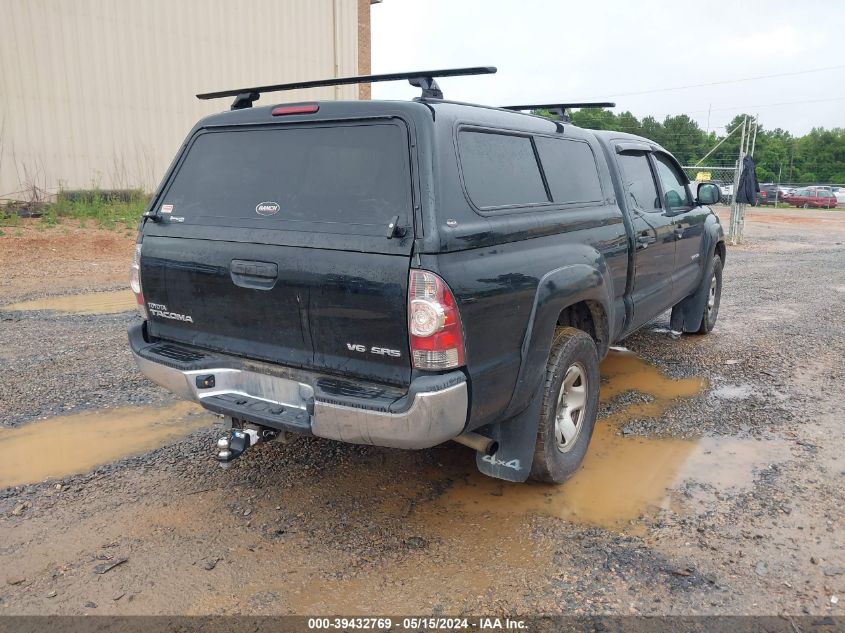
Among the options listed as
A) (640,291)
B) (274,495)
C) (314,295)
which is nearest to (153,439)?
(274,495)

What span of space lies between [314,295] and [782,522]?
2.64 meters

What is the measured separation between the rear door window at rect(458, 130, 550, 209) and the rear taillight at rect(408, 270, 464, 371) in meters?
0.56

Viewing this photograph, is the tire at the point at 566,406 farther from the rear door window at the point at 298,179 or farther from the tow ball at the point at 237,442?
the tow ball at the point at 237,442

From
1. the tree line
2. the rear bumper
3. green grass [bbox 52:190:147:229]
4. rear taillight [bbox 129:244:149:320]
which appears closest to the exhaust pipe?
the rear bumper

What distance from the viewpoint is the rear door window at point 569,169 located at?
389cm

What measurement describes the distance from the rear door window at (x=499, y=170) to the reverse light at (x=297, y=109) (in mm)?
717

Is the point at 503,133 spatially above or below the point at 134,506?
above

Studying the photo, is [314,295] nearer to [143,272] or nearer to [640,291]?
[143,272]

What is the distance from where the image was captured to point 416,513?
3486mm

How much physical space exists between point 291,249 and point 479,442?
130 cm

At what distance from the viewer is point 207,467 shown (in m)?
3.94

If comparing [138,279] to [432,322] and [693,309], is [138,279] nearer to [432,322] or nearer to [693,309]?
[432,322]

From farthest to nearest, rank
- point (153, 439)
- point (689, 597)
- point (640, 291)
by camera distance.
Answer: point (640, 291) → point (153, 439) → point (689, 597)

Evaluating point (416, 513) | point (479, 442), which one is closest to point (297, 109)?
point (479, 442)
